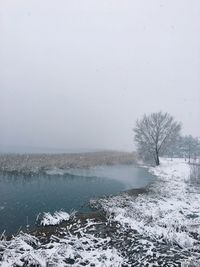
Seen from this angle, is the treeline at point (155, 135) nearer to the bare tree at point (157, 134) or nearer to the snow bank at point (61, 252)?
the bare tree at point (157, 134)

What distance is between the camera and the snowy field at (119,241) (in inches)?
399

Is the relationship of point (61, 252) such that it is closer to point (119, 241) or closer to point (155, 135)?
point (119, 241)

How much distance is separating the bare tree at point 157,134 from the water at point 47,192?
19999mm

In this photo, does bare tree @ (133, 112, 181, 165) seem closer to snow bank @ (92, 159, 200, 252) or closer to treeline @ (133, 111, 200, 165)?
treeline @ (133, 111, 200, 165)

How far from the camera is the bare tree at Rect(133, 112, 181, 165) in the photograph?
5159 cm

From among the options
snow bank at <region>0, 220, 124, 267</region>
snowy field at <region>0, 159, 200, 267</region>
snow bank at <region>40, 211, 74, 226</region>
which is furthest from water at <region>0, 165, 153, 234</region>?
snow bank at <region>0, 220, 124, 267</region>

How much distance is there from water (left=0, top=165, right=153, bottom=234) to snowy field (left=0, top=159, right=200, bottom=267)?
5.90 feet

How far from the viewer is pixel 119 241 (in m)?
12.2

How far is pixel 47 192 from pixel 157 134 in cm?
3300

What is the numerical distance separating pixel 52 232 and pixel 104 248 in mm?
3164

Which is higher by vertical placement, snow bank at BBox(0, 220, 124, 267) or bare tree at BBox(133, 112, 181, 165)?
bare tree at BBox(133, 112, 181, 165)

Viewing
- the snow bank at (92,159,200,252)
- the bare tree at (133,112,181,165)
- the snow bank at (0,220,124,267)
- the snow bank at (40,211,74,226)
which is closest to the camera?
the snow bank at (0,220,124,267)

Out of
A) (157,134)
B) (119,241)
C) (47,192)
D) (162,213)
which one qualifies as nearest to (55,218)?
(119,241)

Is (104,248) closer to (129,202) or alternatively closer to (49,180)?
(129,202)
